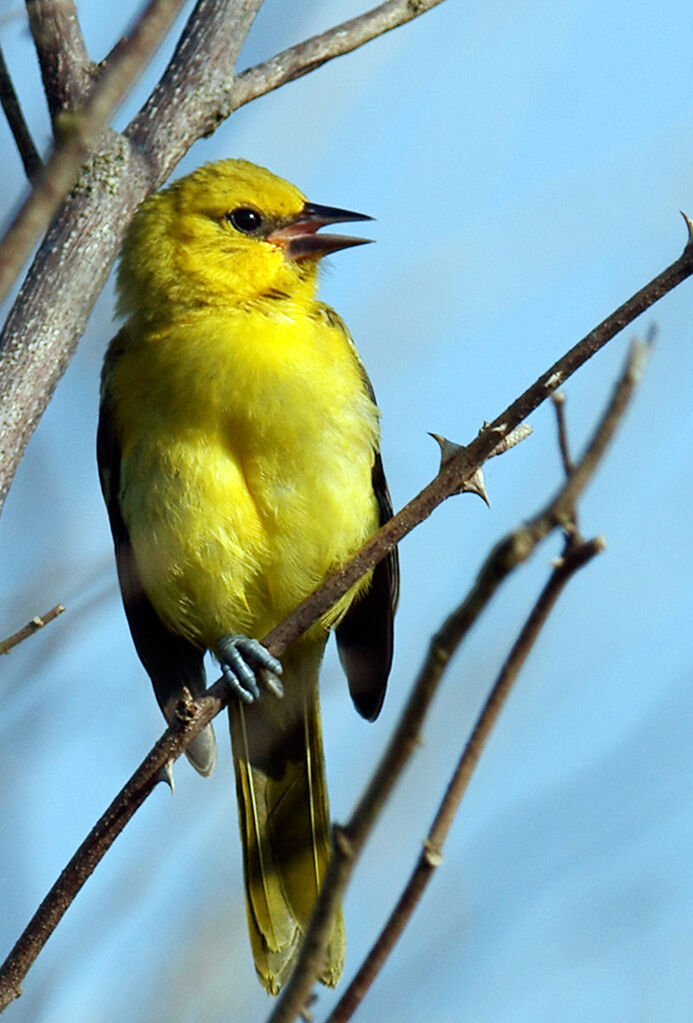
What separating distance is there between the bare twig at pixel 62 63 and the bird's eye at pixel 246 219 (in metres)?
1.45

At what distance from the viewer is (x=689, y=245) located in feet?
7.02

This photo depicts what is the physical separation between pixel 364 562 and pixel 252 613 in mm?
1719

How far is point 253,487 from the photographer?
4.05 metres

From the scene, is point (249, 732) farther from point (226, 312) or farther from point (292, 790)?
point (226, 312)

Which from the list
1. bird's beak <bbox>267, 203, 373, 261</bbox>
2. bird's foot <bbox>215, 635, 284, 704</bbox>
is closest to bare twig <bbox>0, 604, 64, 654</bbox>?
bird's foot <bbox>215, 635, 284, 704</bbox>

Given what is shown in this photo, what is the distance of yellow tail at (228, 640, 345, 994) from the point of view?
4.03 metres

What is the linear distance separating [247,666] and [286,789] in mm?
501

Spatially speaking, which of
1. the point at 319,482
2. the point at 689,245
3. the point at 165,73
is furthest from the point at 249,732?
the point at 689,245

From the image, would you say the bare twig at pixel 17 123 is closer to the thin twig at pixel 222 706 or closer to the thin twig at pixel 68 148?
the thin twig at pixel 222 706

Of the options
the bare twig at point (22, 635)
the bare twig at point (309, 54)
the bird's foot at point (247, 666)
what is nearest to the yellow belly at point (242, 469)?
the bird's foot at point (247, 666)

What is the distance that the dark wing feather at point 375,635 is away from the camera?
4.43 metres

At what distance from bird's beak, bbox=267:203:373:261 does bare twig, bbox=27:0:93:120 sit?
141 centimetres

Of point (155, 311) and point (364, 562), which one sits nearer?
point (364, 562)

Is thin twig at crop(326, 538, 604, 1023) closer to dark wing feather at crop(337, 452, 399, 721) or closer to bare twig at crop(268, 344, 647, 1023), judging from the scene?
bare twig at crop(268, 344, 647, 1023)
